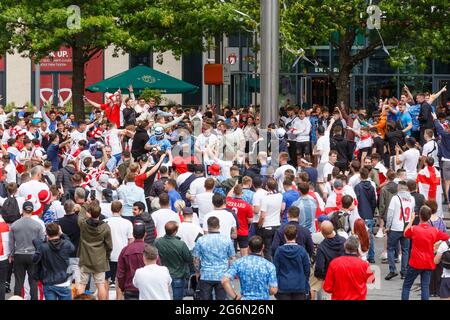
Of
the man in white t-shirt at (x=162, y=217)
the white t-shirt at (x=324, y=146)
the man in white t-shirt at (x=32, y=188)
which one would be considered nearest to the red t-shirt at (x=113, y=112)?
the white t-shirt at (x=324, y=146)

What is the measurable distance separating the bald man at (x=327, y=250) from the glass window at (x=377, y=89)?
29.2 meters

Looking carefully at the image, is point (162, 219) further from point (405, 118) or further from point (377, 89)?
point (377, 89)

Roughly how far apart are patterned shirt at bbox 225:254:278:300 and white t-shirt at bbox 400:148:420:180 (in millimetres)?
9975

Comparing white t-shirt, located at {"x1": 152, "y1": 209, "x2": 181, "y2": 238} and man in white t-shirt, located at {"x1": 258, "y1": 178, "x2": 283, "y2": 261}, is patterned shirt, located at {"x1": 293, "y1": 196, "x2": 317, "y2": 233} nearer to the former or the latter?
man in white t-shirt, located at {"x1": 258, "y1": 178, "x2": 283, "y2": 261}

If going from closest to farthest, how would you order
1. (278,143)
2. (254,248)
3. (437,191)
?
(254,248) < (437,191) < (278,143)

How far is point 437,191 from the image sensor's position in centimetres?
2011

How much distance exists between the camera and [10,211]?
16000mm

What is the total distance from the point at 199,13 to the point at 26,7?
5606mm

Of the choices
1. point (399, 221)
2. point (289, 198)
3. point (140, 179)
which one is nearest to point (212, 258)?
point (289, 198)

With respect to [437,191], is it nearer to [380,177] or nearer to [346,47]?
[380,177]

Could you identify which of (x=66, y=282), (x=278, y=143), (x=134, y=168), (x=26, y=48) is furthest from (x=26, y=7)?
(x=66, y=282)

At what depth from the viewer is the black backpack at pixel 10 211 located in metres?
16.0

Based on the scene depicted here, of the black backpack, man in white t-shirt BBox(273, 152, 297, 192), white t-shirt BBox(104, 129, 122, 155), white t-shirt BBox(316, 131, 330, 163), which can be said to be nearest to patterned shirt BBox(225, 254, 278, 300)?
the black backpack

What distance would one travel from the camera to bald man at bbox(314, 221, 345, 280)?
13312 mm
